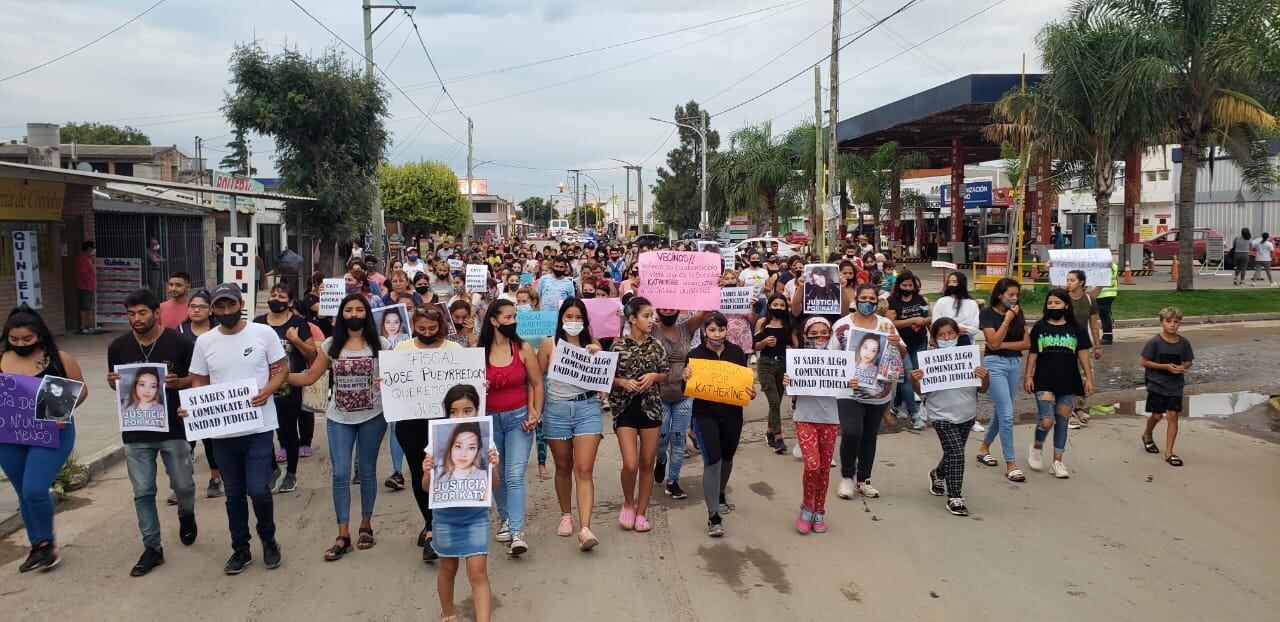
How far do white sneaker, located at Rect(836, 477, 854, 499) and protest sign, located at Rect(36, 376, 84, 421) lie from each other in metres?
5.59

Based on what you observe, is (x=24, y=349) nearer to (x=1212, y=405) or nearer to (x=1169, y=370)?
(x=1169, y=370)

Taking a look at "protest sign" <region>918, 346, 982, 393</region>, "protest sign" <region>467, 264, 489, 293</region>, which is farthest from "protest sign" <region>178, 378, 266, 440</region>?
"protest sign" <region>467, 264, 489, 293</region>

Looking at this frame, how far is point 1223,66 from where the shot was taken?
19.6 m

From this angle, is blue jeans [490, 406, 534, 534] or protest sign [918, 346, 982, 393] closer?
blue jeans [490, 406, 534, 534]

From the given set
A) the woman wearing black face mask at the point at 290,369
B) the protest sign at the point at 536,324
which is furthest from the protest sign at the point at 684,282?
the woman wearing black face mask at the point at 290,369

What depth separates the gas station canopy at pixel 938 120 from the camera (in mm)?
29406

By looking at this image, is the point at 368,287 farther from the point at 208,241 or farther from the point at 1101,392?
the point at 208,241

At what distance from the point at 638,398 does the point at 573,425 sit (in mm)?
491

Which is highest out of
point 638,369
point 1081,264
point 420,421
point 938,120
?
point 938,120

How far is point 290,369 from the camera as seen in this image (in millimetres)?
8430

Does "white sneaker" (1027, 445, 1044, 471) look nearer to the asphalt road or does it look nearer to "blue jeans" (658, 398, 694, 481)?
the asphalt road

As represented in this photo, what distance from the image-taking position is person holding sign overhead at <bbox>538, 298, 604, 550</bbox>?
665cm

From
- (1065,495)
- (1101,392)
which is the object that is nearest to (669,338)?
(1065,495)

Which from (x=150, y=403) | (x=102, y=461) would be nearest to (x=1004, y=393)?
(x=150, y=403)
